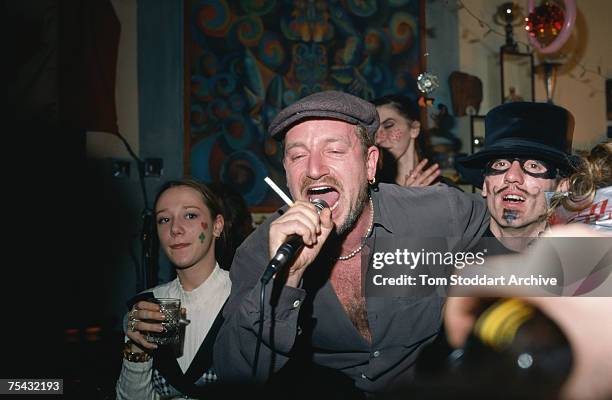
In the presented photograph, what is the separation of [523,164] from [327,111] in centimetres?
82

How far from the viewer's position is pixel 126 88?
3.71m

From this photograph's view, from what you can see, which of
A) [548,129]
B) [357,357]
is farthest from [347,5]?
[357,357]

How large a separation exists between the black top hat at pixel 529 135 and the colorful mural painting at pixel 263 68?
7.10ft

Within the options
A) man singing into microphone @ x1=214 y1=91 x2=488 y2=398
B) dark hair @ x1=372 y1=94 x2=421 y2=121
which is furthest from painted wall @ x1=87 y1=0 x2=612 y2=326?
man singing into microphone @ x1=214 y1=91 x2=488 y2=398

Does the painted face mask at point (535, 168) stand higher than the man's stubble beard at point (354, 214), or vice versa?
the painted face mask at point (535, 168)

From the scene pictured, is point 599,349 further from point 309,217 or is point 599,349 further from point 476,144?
point 476,144

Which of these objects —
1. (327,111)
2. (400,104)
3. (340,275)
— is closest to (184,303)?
(340,275)

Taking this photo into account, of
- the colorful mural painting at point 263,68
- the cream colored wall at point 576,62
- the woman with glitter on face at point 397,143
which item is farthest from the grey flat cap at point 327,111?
the cream colored wall at point 576,62

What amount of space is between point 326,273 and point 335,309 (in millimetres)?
161

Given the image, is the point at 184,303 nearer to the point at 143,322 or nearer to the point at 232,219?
the point at 143,322

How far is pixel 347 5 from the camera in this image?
4.20m

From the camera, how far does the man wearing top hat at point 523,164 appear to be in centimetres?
182

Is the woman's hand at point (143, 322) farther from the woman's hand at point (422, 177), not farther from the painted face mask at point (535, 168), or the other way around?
the woman's hand at point (422, 177)

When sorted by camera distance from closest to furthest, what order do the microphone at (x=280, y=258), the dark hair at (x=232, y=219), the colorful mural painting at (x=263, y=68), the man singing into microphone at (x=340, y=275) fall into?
the microphone at (x=280, y=258), the man singing into microphone at (x=340, y=275), the dark hair at (x=232, y=219), the colorful mural painting at (x=263, y=68)
